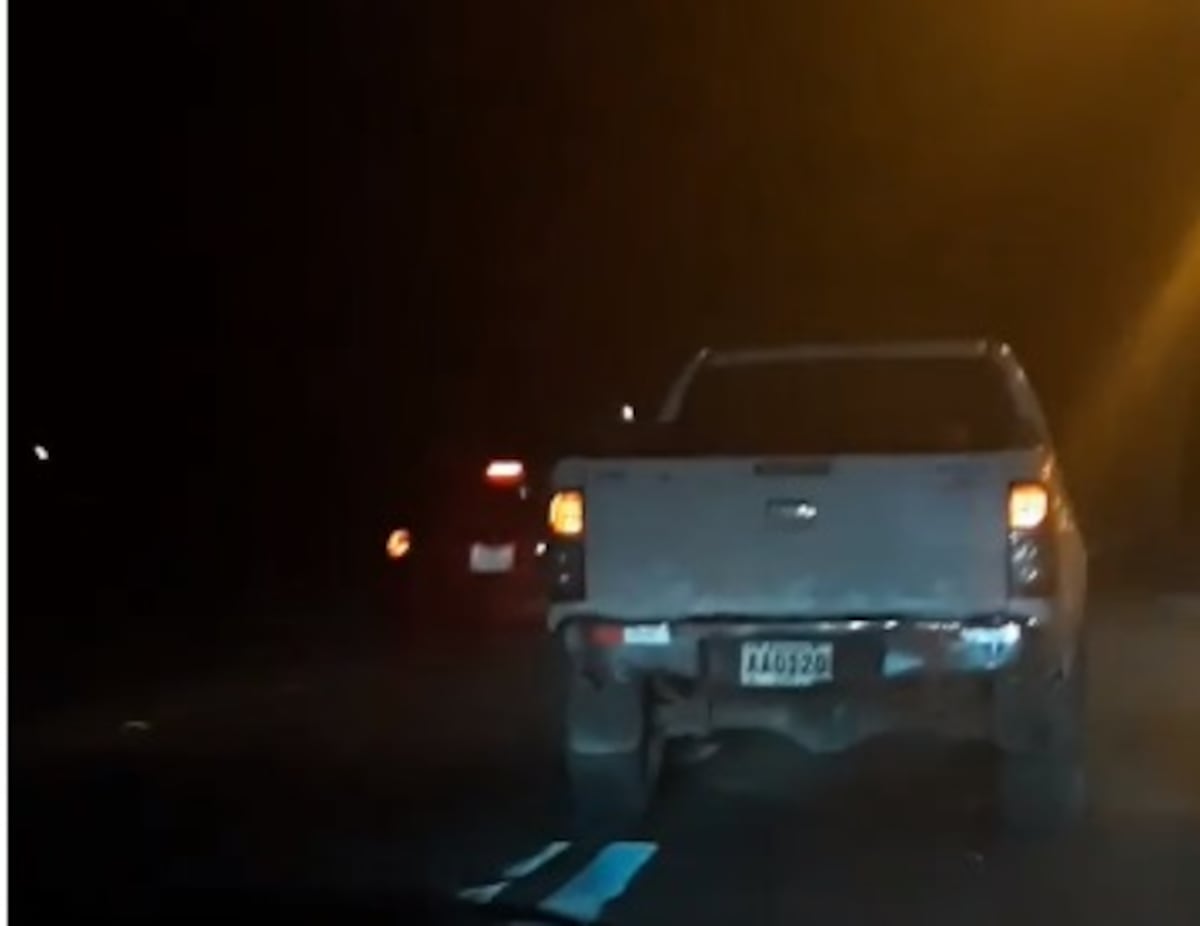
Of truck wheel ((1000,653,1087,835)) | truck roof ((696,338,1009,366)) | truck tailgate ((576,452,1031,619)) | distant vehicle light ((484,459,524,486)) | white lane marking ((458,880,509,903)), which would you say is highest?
truck roof ((696,338,1009,366))

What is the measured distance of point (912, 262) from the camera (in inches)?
2387

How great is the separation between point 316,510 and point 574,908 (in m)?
23.3

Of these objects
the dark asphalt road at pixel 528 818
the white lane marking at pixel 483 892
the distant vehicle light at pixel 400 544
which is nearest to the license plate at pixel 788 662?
the dark asphalt road at pixel 528 818

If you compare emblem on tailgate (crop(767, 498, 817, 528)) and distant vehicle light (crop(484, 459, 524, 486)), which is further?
distant vehicle light (crop(484, 459, 524, 486))

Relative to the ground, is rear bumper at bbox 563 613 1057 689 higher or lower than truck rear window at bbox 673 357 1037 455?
lower

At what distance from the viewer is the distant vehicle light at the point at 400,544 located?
21.2 meters

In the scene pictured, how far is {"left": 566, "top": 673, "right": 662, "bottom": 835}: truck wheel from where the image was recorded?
12.7m

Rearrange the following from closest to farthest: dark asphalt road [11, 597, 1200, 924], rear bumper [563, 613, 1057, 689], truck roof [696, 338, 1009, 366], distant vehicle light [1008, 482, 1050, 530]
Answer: dark asphalt road [11, 597, 1200, 924]
distant vehicle light [1008, 482, 1050, 530]
rear bumper [563, 613, 1057, 689]
truck roof [696, 338, 1009, 366]

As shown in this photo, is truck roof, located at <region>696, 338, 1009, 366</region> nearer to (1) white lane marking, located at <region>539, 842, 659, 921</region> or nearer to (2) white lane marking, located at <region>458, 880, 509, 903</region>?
(1) white lane marking, located at <region>539, 842, 659, 921</region>

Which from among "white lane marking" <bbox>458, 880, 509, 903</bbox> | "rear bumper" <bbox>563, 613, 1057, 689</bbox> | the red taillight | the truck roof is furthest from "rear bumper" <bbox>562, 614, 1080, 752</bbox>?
the truck roof

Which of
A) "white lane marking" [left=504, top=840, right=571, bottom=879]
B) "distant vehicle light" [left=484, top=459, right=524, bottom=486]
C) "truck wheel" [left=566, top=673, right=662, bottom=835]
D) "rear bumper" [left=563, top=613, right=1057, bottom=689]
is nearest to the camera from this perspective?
"white lane marking" [left=504, top=840, right=571, bottom=879]

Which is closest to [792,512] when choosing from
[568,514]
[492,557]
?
[568,514]

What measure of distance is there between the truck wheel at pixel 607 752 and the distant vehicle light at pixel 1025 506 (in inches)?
63.8

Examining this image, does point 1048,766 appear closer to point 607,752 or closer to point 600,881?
point 607,752
